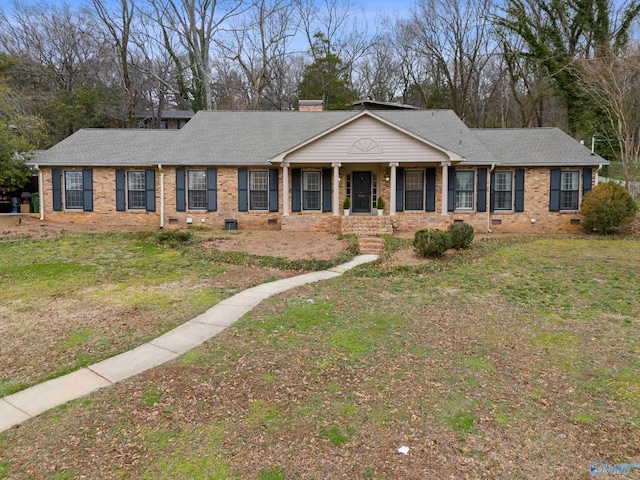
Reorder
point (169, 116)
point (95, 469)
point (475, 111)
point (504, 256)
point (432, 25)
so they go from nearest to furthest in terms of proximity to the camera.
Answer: point (95, 469)
point (504, 256)
point (432, 25)
point (475, 111)
point (169, 116)

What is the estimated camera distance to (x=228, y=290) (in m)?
9.64

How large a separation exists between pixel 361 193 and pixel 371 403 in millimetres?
15505

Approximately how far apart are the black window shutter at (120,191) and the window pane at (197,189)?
300 centimetres

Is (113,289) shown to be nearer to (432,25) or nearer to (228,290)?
(228,290)

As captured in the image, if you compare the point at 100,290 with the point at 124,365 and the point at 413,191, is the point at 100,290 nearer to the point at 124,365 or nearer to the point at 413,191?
the point at 124,365

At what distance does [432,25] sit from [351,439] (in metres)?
37.9

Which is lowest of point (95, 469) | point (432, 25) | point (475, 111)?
point (95, 469)

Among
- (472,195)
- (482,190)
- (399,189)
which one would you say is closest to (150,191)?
(399,189)

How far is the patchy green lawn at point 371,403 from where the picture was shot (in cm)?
391

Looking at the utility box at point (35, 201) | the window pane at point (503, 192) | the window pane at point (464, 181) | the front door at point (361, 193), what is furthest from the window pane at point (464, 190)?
the utility box at point (35, 201)

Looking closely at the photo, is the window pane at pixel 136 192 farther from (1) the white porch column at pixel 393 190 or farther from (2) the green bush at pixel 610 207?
(2) the green bush at pixel 610 207

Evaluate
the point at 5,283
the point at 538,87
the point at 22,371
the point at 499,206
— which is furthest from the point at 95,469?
the point at 538,87

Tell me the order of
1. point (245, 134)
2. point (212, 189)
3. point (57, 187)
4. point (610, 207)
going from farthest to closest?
point (245, 134) < point (57, 187) < point (212, 189) < point (610, 207)

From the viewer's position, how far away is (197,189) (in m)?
19.2
